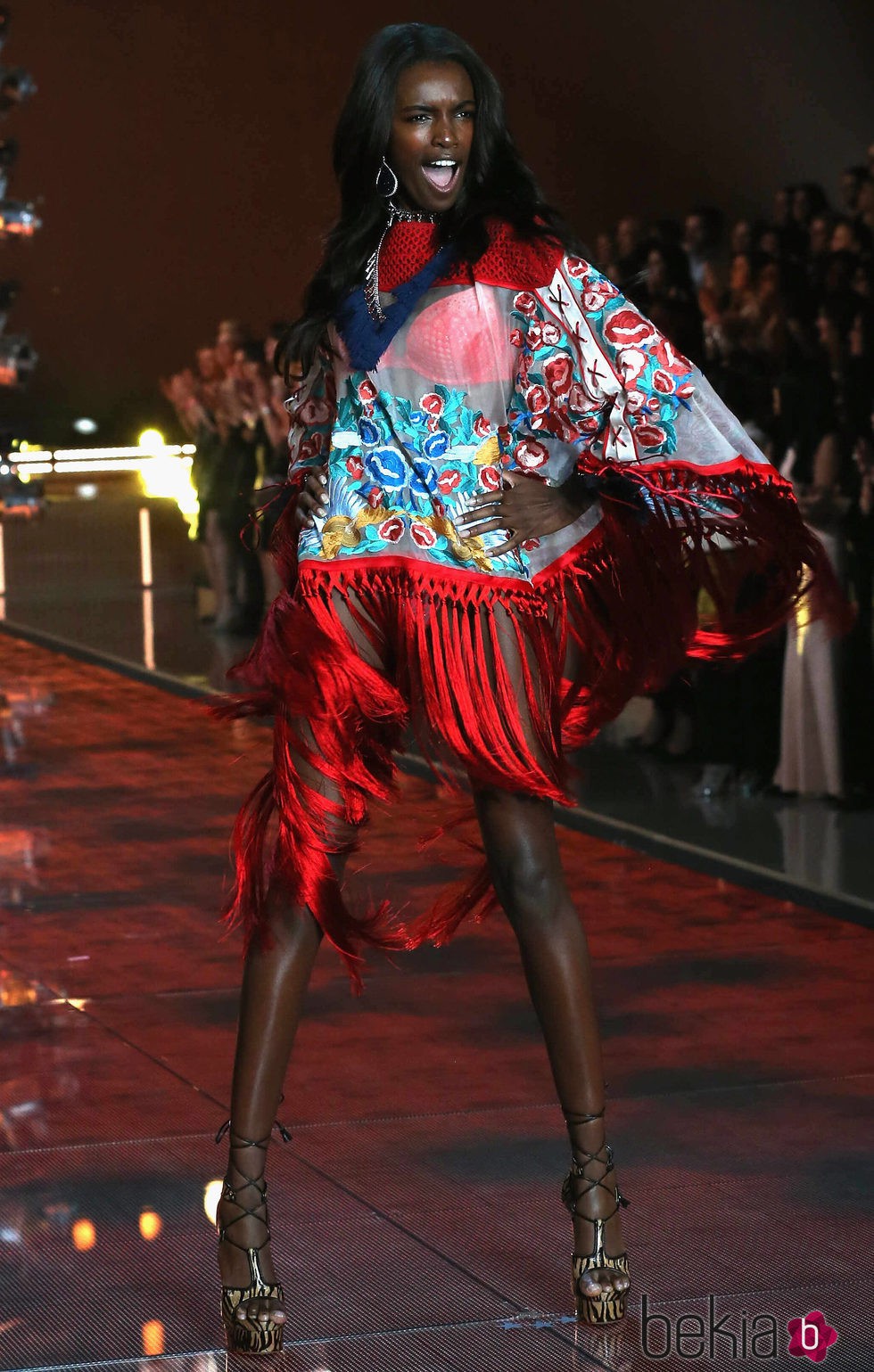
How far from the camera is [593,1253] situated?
2543 mm

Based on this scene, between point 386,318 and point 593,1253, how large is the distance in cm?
118

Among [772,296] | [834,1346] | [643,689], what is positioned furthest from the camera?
[772,296]

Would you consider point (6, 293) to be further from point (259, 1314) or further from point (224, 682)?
point (259, 1314)

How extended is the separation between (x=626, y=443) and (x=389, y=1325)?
1.12m

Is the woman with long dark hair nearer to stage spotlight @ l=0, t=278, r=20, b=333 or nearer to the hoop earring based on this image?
the hoop earring

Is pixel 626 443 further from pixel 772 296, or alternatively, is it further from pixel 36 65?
pixel 36 65

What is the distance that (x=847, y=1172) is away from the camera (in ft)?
9.97

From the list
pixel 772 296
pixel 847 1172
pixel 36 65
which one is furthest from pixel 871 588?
pixel 36 65

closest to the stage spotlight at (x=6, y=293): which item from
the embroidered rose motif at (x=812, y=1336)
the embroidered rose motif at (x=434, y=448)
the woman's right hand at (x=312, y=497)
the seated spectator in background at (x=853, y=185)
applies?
the seated spectator in background at (x=853, y=185)

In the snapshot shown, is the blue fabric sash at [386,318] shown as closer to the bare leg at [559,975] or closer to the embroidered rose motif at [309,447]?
the embroidered rose motif at [309,447]

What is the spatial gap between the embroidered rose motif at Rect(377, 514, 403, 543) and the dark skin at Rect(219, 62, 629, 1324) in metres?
0.08

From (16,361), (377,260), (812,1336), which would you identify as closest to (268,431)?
(16,361)

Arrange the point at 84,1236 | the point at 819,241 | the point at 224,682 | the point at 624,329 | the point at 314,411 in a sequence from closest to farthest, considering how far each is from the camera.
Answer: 1. the point at 624,329
2. the point at 314,411
3. the point at 84,1236
4. the point at 224,682
5. the point at 819,241

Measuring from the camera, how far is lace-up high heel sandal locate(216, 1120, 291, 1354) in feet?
8.11
